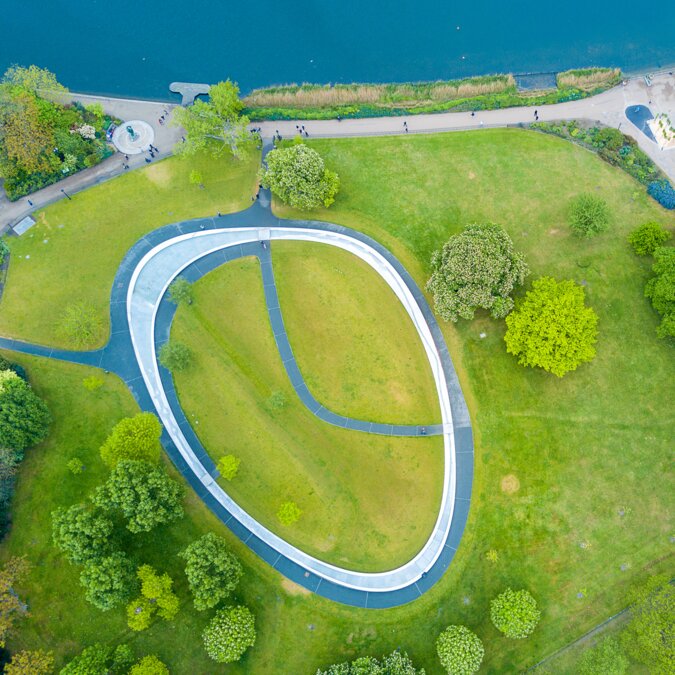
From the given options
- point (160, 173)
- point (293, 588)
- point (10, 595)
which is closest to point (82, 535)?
point (10, 595)

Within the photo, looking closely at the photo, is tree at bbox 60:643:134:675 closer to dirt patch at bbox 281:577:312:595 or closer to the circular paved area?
dirt patch at bbox 281:577:312:595

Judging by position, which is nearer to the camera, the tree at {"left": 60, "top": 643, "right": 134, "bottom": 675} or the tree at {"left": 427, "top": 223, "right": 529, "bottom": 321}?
the tree at {"left": 60, "top": 643, "right": 134, "bottom": 675}

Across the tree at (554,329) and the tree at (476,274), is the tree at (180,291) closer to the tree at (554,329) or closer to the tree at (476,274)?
the tree at (476,274)

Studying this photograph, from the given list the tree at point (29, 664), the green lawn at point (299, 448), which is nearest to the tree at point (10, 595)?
the tree at point (29, 664)

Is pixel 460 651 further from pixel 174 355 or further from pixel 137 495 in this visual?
pixel 174 355

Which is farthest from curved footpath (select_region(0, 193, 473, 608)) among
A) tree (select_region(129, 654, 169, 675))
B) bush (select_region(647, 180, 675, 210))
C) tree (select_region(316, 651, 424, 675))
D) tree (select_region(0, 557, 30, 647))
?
bush (select_region(647, 180, 675, 210))

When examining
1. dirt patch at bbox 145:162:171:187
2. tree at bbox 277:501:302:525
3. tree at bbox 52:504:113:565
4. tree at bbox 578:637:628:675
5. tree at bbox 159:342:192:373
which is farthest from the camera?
dirt patch at bbox 145:162:171:187

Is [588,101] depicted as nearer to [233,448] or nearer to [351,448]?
[351,448]
